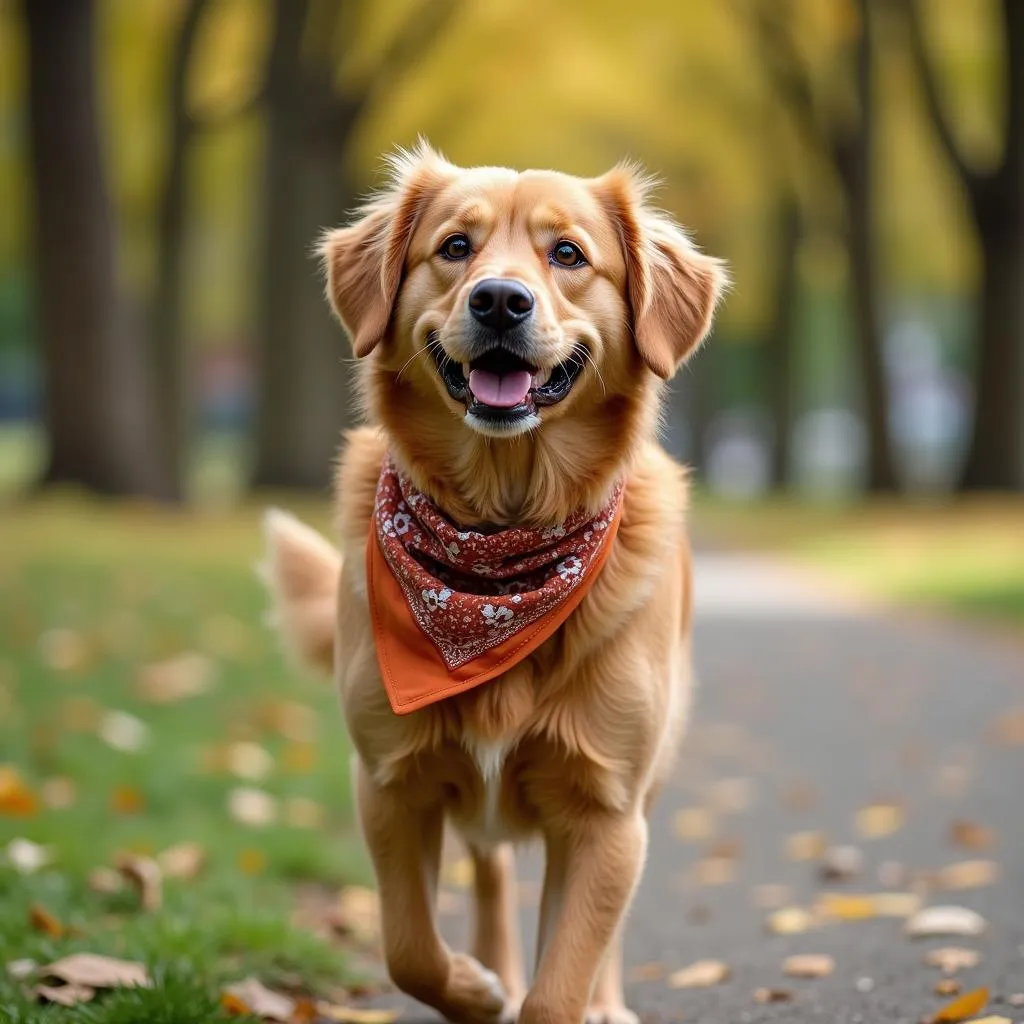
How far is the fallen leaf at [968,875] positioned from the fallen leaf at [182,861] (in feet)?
8.40

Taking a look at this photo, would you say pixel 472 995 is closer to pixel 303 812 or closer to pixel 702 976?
pixel 702 976

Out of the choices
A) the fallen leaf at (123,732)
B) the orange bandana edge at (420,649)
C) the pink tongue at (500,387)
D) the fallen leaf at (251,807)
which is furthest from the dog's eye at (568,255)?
the fallen leaf at (123,732)

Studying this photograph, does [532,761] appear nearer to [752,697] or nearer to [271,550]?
[271,550]

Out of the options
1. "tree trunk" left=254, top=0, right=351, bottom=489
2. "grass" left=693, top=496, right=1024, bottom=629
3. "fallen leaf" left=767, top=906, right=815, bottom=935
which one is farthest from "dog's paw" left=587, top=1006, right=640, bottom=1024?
"tree trunk" left=254, top=0, right=351, bottom=489

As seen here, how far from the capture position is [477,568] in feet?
12.9

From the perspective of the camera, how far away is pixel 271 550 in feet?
15.7

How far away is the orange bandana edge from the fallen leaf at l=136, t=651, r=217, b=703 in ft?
13.4

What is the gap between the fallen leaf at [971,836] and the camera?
19.4 feet

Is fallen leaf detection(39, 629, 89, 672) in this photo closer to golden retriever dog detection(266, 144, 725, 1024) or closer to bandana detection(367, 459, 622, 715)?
golden retriever dog detection(266, 144, 725, 1024)

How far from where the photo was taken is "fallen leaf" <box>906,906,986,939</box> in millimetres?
4660

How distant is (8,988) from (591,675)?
5.14 feet

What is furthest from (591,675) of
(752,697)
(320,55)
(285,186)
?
(320,55)

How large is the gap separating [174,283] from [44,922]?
16199 mm

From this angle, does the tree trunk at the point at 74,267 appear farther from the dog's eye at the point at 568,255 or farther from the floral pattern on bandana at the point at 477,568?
the dog's eye at the point at 568,255
